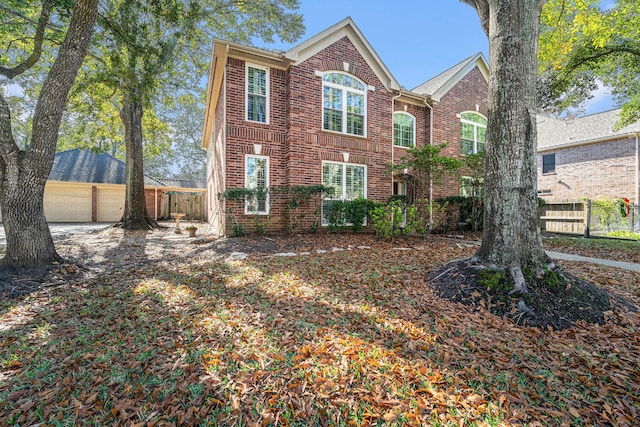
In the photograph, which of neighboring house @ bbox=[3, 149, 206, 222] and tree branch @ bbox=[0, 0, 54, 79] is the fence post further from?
neighboring house @ bbox=[3, 149, 206, 222]

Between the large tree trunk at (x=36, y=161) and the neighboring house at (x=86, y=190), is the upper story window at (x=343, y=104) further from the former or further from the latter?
the neighboring house at (x=86, y=190)

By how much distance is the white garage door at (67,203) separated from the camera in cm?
1680

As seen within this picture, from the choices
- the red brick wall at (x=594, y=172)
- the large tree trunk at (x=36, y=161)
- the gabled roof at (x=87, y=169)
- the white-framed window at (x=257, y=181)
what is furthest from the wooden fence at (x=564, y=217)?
the gabled roof at (x=87, y=169)

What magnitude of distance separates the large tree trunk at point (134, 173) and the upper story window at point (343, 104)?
28.4 ft

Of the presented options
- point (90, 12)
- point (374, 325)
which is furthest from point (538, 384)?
point (90, 12)

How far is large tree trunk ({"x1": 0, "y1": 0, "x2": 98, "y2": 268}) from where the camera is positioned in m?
4.72

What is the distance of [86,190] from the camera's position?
17.6 m

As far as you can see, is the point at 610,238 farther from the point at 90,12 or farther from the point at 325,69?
the point at 90,12

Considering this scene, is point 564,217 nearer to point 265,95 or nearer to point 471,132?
point 471,132

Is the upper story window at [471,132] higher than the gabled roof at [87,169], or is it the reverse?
the upper story window at [471,132]

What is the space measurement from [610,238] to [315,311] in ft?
40.2

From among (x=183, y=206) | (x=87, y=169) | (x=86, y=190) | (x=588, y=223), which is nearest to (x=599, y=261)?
(x=588, y=223)

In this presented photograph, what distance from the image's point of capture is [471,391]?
2074mm

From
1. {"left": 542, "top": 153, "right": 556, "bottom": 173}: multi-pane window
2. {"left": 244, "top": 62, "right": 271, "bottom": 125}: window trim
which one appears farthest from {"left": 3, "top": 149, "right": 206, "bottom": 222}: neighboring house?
{"left": 542, "top": 153, "right": 556, "bottom": 173}: multi-pane window
